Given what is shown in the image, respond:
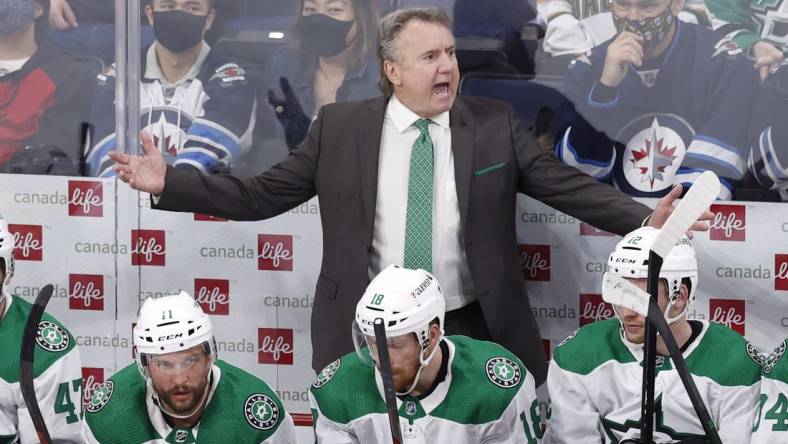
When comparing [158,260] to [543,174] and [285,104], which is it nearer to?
[285,104]

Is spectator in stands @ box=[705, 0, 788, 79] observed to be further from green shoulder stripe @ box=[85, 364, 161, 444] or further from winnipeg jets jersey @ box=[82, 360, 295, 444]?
green shoulder stripe @ box=[85, 364, 161, 444]

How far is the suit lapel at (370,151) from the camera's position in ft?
15.6

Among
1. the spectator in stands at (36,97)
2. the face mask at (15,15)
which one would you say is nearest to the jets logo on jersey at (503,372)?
the spectator in stands at (36,97)

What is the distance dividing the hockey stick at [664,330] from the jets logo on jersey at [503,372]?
0.47m

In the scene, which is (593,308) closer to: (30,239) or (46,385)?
(46,385)

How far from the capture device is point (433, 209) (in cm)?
474

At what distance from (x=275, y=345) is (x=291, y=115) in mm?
850

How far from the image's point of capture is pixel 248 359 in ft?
17.9

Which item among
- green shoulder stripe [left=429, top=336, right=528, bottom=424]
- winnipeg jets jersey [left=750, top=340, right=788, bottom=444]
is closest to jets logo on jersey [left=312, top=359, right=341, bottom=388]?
green shoulder stripe [left=429, top=336, right=528, bottom=424]

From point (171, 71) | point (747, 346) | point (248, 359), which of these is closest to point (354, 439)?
point (747, 346)

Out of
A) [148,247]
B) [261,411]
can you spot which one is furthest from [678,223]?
[148,247]

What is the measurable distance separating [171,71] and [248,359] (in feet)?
3.59

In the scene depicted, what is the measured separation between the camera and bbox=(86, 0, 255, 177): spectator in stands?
5.36 m

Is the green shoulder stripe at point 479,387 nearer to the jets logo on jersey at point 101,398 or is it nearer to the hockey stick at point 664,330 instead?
the hockey stick at point 664,330
